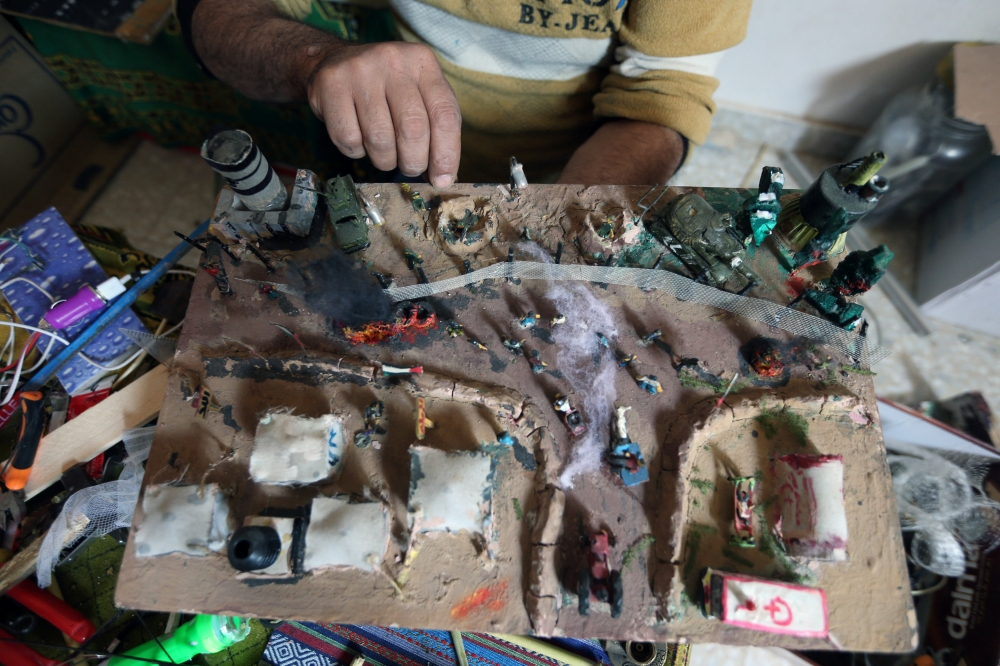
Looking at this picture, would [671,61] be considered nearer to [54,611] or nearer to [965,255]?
[965,255]

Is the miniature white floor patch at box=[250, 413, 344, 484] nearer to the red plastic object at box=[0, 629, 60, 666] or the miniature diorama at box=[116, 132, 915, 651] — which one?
Result: the miniature diorama at box=[116, 132, 915, 651]

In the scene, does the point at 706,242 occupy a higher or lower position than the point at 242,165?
lower

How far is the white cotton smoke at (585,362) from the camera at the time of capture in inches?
55.6

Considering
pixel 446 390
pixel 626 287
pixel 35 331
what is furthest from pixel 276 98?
pixel 626 287

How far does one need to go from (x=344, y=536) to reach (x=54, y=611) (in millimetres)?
1214

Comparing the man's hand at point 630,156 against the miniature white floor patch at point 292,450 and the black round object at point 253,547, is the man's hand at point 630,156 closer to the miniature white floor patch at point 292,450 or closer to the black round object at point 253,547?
the miniature white floor patch at point 292,450

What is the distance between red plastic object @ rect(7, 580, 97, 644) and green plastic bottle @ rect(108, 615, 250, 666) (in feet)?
0.43

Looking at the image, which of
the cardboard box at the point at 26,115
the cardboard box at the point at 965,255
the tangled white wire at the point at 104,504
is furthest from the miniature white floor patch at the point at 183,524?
the cardboard box at the point at 965,255

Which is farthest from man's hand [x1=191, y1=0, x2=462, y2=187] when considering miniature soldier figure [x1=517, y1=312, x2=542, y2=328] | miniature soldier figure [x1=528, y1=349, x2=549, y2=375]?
miniature soldier figure [x1=528, y1=349, x2=549, y2=375]

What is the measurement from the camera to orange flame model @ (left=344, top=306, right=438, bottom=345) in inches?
59.1

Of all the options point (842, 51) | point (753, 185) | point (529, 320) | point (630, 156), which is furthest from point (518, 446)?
point (842, 51)

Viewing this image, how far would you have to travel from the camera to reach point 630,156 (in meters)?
1.92

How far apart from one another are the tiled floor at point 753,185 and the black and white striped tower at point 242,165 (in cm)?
124

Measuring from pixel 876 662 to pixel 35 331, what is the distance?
327 cm
